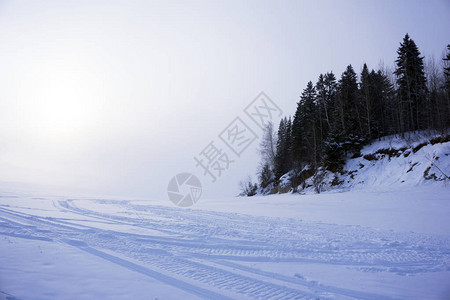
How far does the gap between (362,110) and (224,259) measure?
30.8m

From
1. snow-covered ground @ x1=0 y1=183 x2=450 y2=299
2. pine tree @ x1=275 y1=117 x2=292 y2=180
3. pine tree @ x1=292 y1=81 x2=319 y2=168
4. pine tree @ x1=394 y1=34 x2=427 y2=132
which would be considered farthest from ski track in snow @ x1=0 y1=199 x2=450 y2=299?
pine tree @ x1=275 y1=117 x2=292 y2=180

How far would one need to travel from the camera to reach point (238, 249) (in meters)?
6.19

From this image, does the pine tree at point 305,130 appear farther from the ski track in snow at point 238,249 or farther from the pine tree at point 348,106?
the ski track in snow at point 238,249

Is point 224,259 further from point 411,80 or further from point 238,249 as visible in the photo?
point 411,80

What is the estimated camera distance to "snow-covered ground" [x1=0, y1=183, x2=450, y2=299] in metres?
3.95

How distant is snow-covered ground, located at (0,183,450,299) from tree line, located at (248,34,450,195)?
17585 mm

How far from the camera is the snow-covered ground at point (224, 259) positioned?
3.95 meters

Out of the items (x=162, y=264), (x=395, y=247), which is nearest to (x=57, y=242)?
(x=162, y=264)

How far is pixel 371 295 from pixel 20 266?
6.75m

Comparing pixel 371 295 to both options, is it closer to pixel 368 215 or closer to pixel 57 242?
pixel 57 242

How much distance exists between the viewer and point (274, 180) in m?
36.4

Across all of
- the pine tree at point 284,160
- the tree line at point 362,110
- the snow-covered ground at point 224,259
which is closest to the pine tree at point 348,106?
the tree line at point 362,110

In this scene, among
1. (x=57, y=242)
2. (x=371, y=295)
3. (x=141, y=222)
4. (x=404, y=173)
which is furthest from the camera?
(x=404, y=173)

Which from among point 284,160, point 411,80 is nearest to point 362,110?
point 411,80
